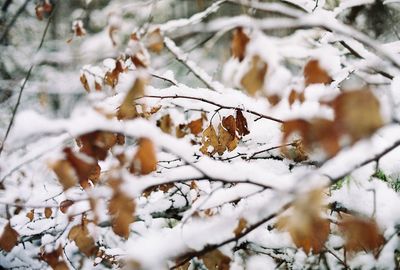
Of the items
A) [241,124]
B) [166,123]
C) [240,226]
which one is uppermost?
[240,226]

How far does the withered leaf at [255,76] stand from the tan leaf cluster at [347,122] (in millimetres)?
159

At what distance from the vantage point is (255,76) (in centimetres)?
94

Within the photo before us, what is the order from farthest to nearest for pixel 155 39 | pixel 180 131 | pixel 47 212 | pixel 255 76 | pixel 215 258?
pixel 180 131
pixel 47 212
pixel 155 39
pixel 215 258
pixel 255 76

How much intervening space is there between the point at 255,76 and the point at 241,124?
1087mm

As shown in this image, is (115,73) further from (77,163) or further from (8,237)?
(77,163)

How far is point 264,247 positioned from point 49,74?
22.9ft

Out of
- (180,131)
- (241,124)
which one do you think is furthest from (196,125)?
(241,124)

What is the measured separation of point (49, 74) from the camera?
7.71 m

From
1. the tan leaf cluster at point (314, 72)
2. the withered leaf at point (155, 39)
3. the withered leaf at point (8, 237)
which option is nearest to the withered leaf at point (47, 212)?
the withered leaf at point (8, 237)

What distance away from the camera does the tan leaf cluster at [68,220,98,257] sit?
1.60 meters

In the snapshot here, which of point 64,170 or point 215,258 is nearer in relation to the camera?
point 64,170

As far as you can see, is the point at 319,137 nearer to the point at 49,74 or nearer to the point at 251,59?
the point at 251,59

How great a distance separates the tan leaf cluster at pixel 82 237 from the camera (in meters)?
1.60

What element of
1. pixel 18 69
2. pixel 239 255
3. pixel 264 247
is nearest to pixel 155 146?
pixel 264 247
